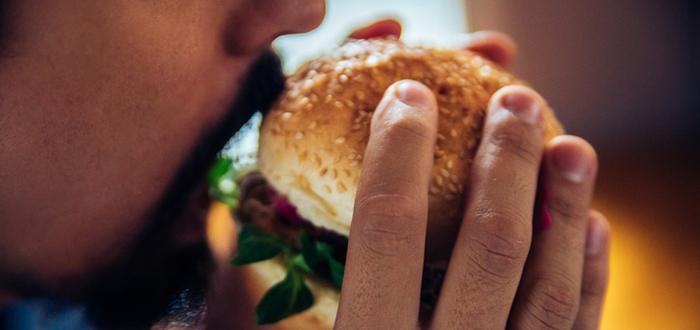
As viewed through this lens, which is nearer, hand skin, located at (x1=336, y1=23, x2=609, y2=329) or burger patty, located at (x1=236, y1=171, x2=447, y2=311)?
hand skin, located at (x1=336, y1=23, x2=609, y2=329)

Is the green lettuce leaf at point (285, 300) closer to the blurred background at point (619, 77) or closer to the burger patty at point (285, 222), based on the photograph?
the burger patty at point (285, 222)

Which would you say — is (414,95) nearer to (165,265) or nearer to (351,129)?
(351,129)

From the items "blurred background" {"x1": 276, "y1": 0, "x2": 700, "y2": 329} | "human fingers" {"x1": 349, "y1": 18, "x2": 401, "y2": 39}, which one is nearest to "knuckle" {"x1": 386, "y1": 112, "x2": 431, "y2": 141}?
"human fingers" {"x1": 349, "y1": 18, "x2": 401, "y2": 39}

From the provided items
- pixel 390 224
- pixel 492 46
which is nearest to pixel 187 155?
pixel 390 224

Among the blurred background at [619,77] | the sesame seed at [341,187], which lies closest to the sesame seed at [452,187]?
the sesame seed at [341,187]

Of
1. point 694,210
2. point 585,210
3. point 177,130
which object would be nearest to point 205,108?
point 177,130

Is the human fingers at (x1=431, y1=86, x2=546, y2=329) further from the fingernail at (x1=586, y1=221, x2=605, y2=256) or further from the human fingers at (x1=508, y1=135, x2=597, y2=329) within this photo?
the fingernail at (x1=586, y1=221, x2=605, y2=256)

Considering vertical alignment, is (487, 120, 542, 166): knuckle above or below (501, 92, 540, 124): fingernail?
below
